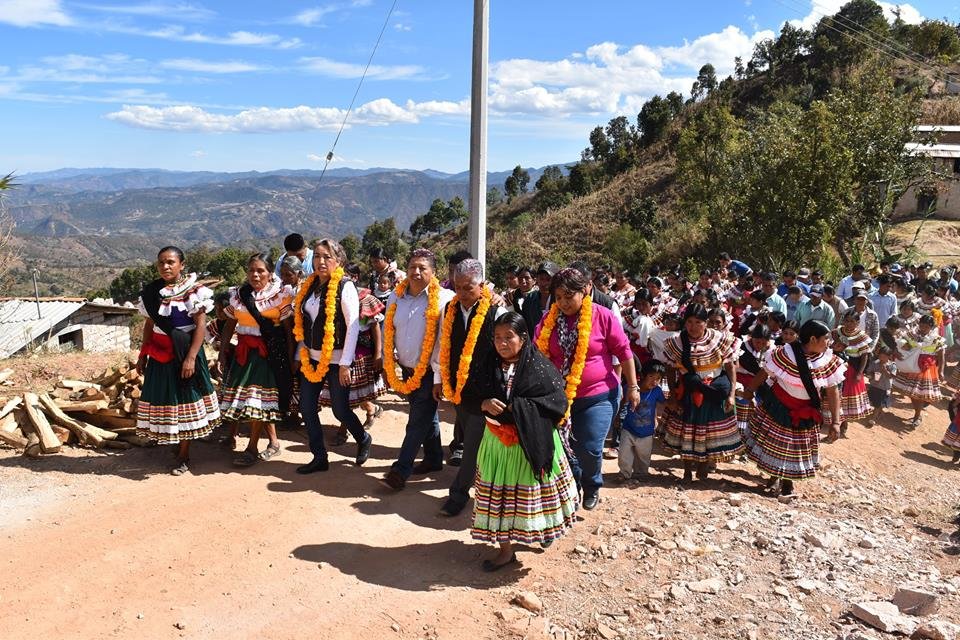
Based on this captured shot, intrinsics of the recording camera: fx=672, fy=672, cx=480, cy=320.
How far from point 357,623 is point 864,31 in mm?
54398

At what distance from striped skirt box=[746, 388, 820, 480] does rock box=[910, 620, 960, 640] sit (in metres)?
2.08

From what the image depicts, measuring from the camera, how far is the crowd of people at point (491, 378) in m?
3.94

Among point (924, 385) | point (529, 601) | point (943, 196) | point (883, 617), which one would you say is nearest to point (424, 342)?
point (529, 601)

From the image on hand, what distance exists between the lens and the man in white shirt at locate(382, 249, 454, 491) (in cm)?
505

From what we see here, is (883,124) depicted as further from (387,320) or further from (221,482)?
(221,482)

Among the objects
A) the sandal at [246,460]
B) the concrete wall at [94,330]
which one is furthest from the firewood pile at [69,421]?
the concrete wall at [94,330]

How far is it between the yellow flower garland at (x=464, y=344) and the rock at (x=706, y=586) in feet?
5.97

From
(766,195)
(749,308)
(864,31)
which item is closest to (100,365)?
(749,308)

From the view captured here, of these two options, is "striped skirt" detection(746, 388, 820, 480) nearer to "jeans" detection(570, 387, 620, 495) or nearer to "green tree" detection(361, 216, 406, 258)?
"jeans" detection(570, 387, 620, 495)

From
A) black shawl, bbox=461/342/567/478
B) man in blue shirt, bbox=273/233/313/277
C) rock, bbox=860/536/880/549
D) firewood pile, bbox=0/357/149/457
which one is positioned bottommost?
rock, bbox=860/536/880/549

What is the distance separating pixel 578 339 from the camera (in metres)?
4.59

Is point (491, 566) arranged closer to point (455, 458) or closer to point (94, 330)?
point (455, 458)

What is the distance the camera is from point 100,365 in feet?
27.8

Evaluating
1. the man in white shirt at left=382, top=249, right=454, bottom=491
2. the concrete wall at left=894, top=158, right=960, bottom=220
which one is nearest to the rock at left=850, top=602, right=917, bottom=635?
the man in white shirt at left=382, top=249, right=454, bottom=491
